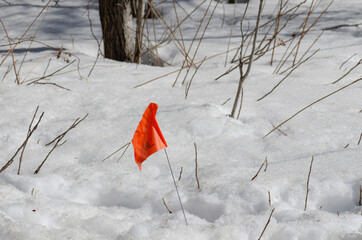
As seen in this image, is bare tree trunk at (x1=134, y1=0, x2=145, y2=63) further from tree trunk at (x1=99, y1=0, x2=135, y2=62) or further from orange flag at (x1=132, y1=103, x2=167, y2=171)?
orange flag at (x1=132, y1=103, x2=167, y2=171)

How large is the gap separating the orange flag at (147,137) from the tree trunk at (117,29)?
5.74 feet

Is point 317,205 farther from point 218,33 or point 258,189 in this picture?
point 218,33

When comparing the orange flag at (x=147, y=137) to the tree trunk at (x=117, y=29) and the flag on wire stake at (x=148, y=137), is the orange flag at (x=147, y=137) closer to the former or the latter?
the flag on wire stake at (x=148, y=137)

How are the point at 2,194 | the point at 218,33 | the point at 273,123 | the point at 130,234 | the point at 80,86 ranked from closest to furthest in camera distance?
1. the point at 130,234
2. the point at 2,194
3. the point at 273,123
4. the point at 80,86
5. the point at 218,33

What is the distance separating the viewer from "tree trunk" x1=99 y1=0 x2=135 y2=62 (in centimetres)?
263

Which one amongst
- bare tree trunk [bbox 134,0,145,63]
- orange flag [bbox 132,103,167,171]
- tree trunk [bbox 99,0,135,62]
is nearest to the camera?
orange flag [bbox 132,103,167,171]

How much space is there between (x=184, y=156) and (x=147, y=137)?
16.5 inches

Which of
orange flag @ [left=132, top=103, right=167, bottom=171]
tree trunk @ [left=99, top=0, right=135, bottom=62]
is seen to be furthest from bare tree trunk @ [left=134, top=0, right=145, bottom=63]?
orange flag @ [left=132, top=103, right=167, bottom=171]

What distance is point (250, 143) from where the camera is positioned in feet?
4.94

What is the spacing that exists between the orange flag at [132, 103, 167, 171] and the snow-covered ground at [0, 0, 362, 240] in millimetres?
196

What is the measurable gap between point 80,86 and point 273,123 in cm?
96

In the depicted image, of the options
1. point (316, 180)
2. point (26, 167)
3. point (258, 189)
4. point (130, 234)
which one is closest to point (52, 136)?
point (26, 167)

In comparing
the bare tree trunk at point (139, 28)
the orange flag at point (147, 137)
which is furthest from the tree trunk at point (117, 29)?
the orange flag at point (147, 137)

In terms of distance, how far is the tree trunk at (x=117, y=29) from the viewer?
263 centimetres
